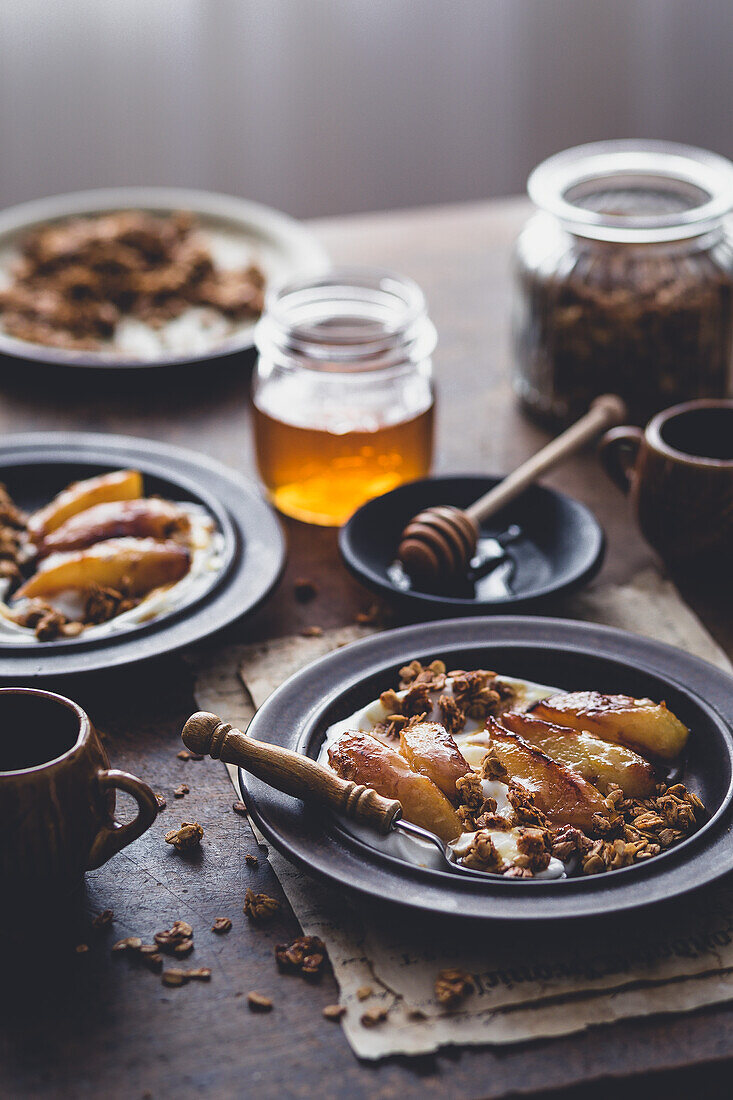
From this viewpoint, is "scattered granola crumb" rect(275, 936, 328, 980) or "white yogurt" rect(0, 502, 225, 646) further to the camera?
"white yogurt" rect(0, 502, 225, 646)

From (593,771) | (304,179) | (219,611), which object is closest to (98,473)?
(219,611)

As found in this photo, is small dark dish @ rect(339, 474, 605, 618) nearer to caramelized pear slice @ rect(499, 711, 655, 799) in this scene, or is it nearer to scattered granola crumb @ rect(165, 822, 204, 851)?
caramelized pear slice @ rect(499, 711, 655, 799)

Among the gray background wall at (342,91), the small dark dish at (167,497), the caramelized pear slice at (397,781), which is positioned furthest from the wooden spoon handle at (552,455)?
the gray background wall at (342,91)

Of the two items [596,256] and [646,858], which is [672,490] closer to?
[596,256]

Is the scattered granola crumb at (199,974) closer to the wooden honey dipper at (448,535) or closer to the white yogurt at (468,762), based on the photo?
the white yogurt at (468,762)

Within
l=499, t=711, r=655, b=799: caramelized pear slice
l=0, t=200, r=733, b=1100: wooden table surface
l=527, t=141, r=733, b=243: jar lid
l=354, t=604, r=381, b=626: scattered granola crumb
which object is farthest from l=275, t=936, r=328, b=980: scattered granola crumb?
l=527, t=141, r=733, b=243: jar lid

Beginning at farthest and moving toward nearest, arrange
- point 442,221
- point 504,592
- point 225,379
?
1. point 442,221
2. point 225,379
3. point 504,592
